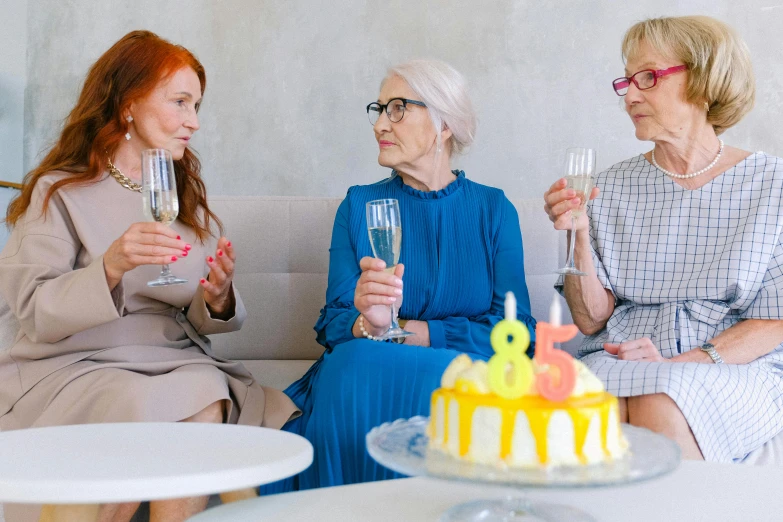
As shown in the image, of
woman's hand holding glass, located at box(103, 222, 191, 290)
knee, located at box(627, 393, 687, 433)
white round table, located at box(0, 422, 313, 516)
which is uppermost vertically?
woman's hand holding glass, located at box(103, 222, 191, 290)

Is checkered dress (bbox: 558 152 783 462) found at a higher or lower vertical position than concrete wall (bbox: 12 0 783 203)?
lower

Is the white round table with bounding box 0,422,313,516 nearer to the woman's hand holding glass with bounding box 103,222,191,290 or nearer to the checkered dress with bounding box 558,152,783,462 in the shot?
the woman's hand holding glass with bounding box 103,222,191,290

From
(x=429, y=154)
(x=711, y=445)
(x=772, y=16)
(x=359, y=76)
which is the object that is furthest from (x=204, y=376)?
(x=772, y=16)

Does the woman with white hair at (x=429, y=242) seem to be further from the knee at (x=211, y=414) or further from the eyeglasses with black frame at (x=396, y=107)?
the knee at (x=211, y=414)

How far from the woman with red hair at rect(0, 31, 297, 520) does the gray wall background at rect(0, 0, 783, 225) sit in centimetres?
104

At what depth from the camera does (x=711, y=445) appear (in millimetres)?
1785

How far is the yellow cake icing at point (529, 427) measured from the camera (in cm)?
105

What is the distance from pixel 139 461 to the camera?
1.21 meters

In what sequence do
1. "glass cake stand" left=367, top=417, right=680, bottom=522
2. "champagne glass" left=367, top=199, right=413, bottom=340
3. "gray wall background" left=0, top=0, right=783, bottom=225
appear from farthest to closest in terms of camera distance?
"gray wall background" left=0, top=0, right=783, bottom=225
"champagne glass" left=367, top=199, right=413, bottom=340
"glass cake stand" left=367, top=417, right=680, bottom=522

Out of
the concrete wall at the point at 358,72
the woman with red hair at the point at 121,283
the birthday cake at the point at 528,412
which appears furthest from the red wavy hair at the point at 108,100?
the birthday cake at the point at 528,412

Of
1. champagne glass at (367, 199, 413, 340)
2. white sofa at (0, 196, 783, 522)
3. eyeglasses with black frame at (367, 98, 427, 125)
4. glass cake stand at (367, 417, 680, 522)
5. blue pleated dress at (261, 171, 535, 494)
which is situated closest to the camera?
glass cake stand at (367, 417, 680, 522)

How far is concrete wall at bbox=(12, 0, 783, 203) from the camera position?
10.5 ft

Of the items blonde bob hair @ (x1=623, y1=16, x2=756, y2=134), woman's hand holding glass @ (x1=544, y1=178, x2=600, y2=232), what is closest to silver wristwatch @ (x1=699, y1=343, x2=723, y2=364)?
woman's hand holding glass @ (x1=544, y1=178, x2=600, y2=232)

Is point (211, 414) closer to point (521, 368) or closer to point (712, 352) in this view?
point (521, 368)
